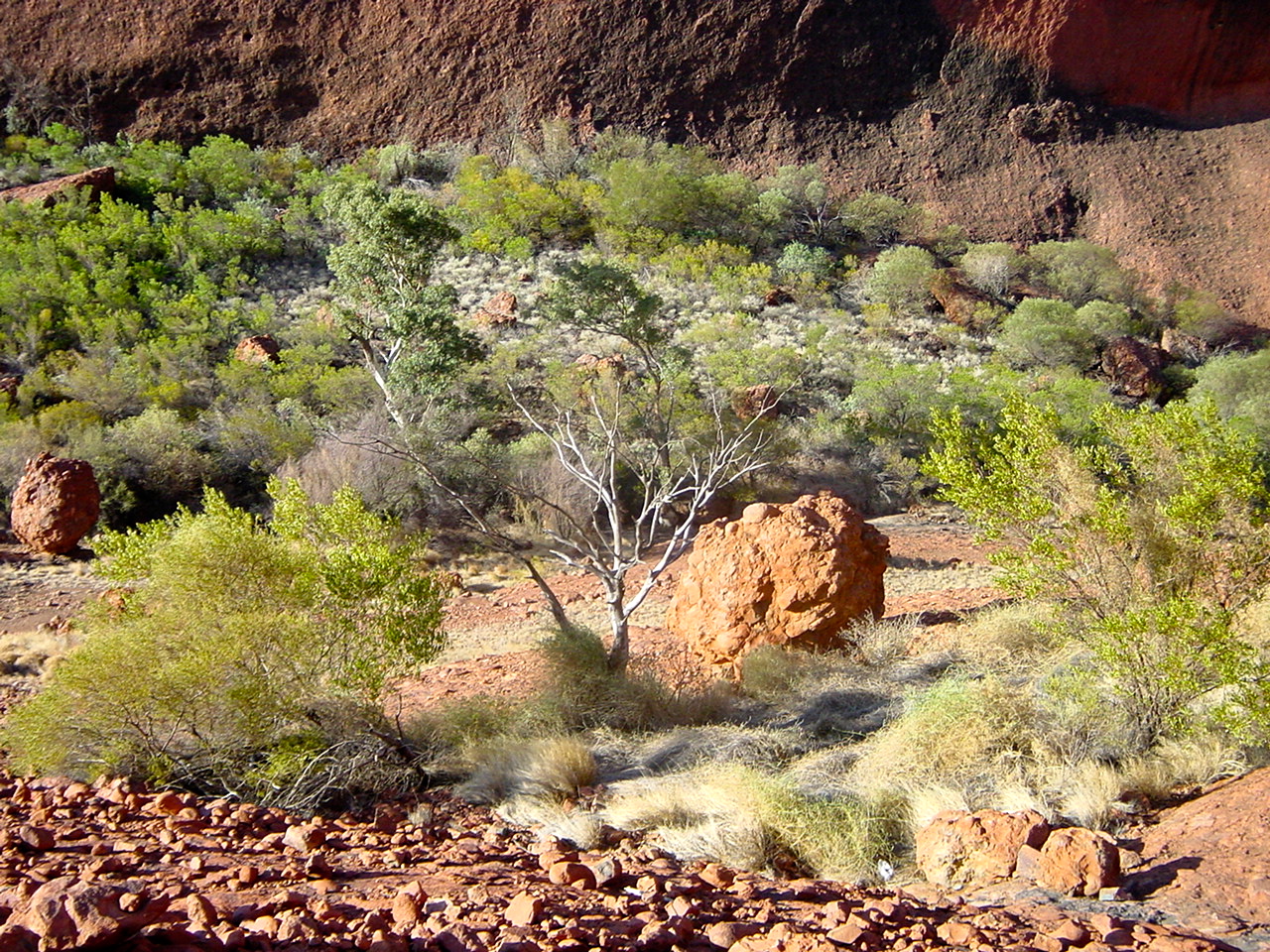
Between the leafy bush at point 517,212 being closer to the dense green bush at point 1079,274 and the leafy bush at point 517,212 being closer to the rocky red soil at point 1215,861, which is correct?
the dense green bush at point 1079,274

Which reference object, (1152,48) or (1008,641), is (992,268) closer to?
(1152,48)

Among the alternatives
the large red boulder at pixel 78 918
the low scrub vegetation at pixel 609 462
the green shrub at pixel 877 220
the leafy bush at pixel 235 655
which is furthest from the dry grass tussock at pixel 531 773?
the green shrub at pixel 877 220

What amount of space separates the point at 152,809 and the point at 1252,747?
585 centimetres

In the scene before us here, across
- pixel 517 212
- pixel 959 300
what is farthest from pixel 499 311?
pixel 959 300

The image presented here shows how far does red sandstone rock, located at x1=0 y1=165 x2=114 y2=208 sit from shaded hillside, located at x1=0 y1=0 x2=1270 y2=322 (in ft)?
19.1

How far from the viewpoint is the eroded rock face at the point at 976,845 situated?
4.47 m

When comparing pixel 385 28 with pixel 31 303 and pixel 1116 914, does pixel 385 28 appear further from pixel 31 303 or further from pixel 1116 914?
pixel 1116 914

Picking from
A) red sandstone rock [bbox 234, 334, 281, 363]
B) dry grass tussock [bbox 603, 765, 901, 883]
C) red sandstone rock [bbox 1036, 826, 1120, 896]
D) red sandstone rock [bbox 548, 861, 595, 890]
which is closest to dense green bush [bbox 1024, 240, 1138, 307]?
red sandstone rock [bbox 234, 334, 281, 363]

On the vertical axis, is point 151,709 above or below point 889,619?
above

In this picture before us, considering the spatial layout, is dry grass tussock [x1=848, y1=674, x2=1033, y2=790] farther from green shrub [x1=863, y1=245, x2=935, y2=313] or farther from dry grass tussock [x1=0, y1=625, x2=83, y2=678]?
green shrub [x1=863, y1=245, x2=935, y2=313]

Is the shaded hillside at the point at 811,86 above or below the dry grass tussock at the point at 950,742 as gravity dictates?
above

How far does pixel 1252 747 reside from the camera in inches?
219

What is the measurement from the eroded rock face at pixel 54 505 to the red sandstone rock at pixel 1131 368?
2241cm

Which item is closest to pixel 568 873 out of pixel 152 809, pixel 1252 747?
pixel 152 809
